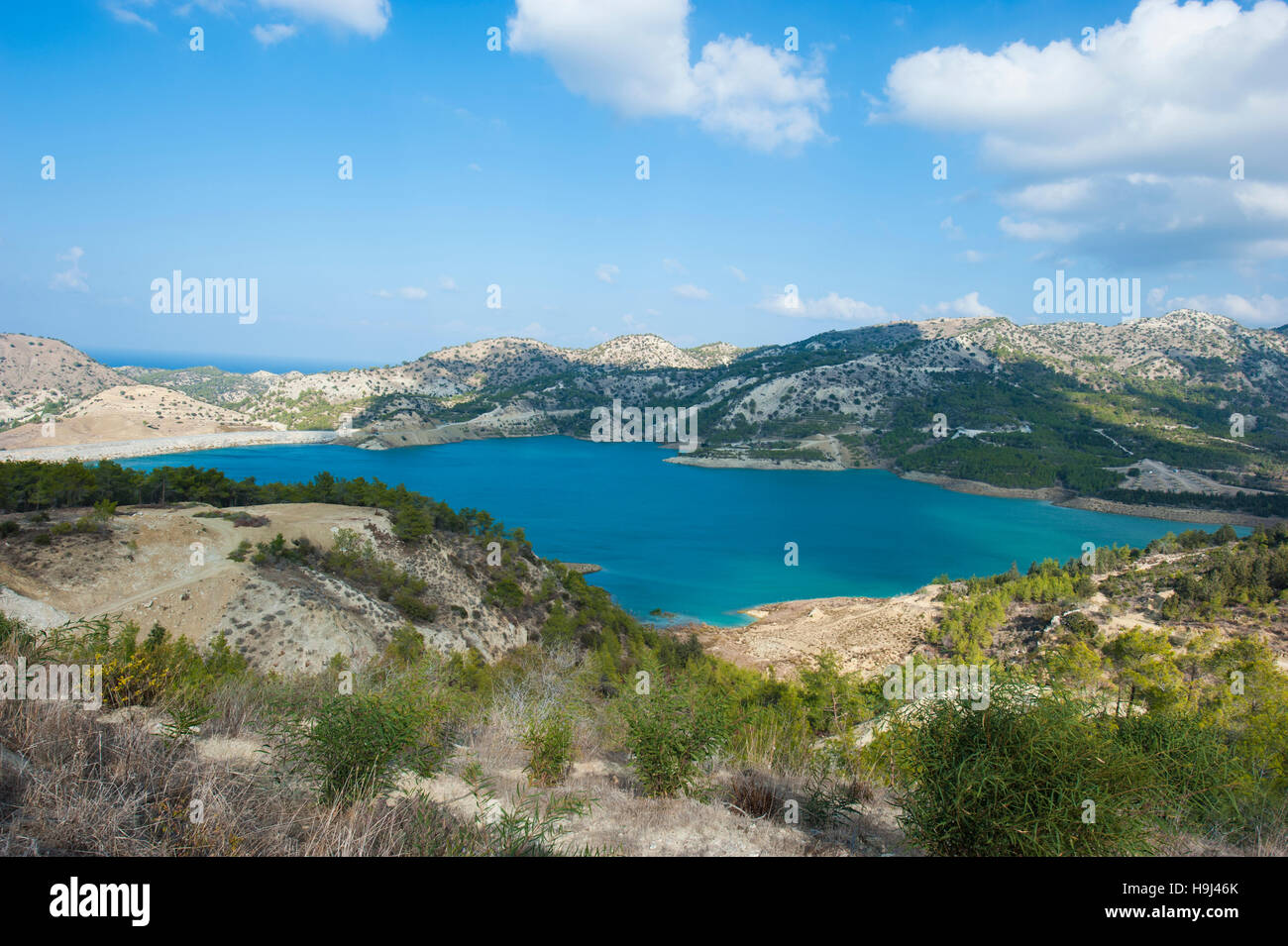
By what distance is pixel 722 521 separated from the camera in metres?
56.8

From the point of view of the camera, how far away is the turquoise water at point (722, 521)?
40000 mm

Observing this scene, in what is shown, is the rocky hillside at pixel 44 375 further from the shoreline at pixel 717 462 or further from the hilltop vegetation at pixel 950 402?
the shoreline at pixel 717 462

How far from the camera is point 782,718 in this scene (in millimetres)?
10289

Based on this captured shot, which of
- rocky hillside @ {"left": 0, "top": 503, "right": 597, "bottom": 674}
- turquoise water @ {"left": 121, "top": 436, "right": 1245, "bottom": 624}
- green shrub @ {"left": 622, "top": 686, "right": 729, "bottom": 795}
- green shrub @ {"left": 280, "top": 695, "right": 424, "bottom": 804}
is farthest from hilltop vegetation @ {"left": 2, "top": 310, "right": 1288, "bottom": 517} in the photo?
green shrub @ {"left": 280, "top": 695, "right": 424, "bottom": 804}

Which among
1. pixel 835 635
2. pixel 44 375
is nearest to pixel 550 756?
pixel 835 635

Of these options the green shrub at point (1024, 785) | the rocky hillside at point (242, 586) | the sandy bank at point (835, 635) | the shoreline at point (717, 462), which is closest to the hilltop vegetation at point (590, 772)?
the green shrub at point (1024, 785)

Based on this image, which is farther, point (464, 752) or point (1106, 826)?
point (464, 752)

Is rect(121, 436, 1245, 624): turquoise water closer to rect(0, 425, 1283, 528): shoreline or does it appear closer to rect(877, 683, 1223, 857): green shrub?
rect(0, 425, 1283, 528): shoreline

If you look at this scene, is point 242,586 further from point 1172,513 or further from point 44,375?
point 44,375

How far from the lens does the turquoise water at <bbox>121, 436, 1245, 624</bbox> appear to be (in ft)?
131

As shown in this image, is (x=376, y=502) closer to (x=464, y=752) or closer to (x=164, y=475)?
(x=164, y=475)
